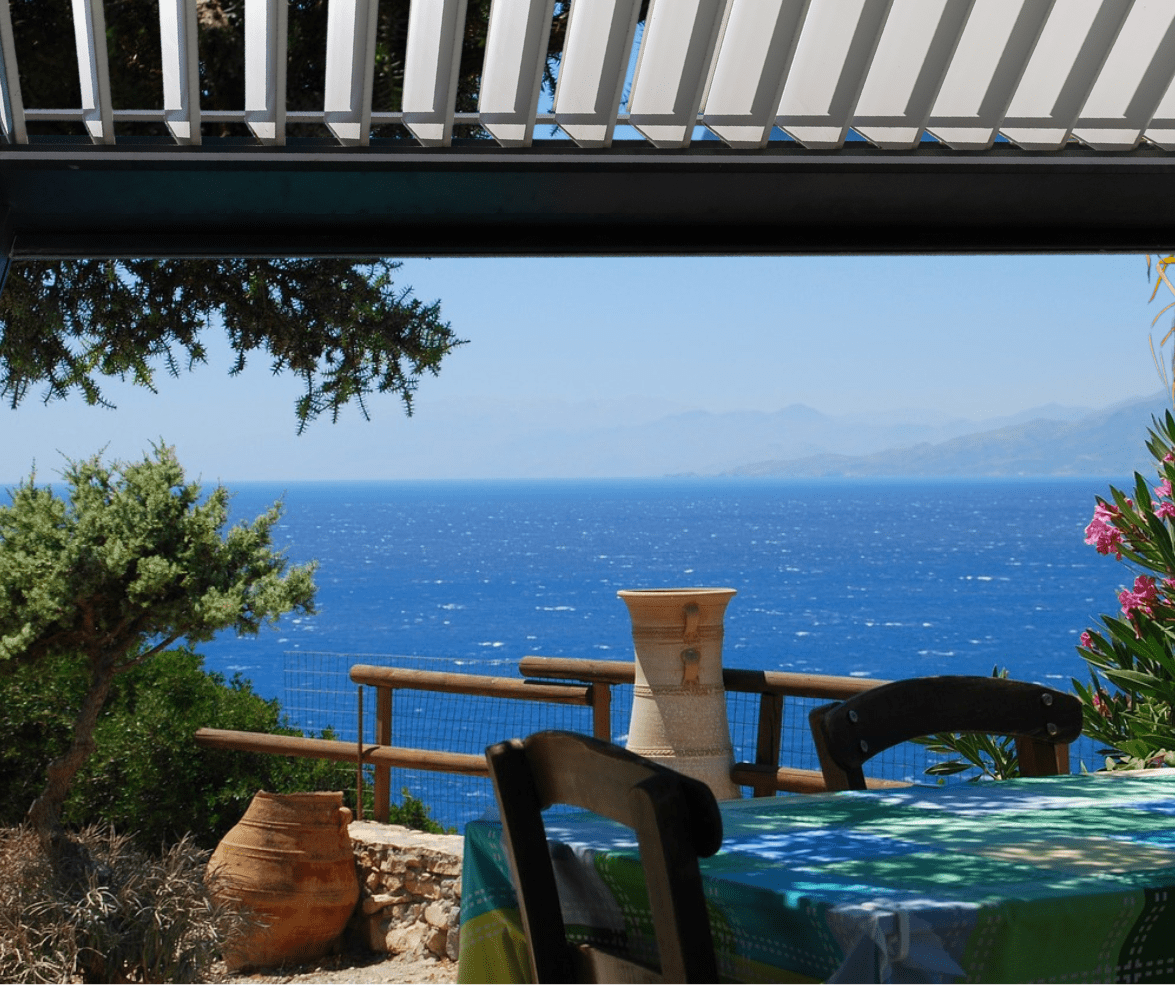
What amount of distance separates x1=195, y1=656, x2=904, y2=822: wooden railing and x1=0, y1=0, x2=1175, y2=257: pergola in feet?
7.04

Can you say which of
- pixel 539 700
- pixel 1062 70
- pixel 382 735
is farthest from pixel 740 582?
pixel 1062 70

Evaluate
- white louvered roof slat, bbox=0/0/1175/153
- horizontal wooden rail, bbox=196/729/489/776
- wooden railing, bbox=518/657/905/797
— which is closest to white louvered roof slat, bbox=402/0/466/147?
white louvered roof slat, bbox=0/0/1175/153

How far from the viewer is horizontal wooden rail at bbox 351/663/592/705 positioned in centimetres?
482

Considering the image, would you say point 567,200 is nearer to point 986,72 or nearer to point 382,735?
point 986,72

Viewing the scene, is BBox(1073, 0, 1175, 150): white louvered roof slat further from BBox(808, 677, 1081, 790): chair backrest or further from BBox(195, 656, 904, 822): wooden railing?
BBox(195, 656, 904, 822): wooden railing

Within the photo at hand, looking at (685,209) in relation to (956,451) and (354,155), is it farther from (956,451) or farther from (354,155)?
(956,451)

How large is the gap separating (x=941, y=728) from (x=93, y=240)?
5.08 ft

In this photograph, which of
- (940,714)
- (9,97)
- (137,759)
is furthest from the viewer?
(137,759)

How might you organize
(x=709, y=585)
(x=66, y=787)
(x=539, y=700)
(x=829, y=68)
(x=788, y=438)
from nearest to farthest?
1. (x=829, y=68)
2. (x=66, y=787)
3. (x=539, y=700)
4. (x=709, y=585)
5. (x=788, y=438)

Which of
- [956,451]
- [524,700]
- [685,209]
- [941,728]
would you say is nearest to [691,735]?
[524,700]

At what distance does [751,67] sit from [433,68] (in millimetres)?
505

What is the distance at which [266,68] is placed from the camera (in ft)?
6.11

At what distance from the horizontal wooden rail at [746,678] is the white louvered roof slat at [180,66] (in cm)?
221

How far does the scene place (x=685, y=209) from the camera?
1761 millimetres
